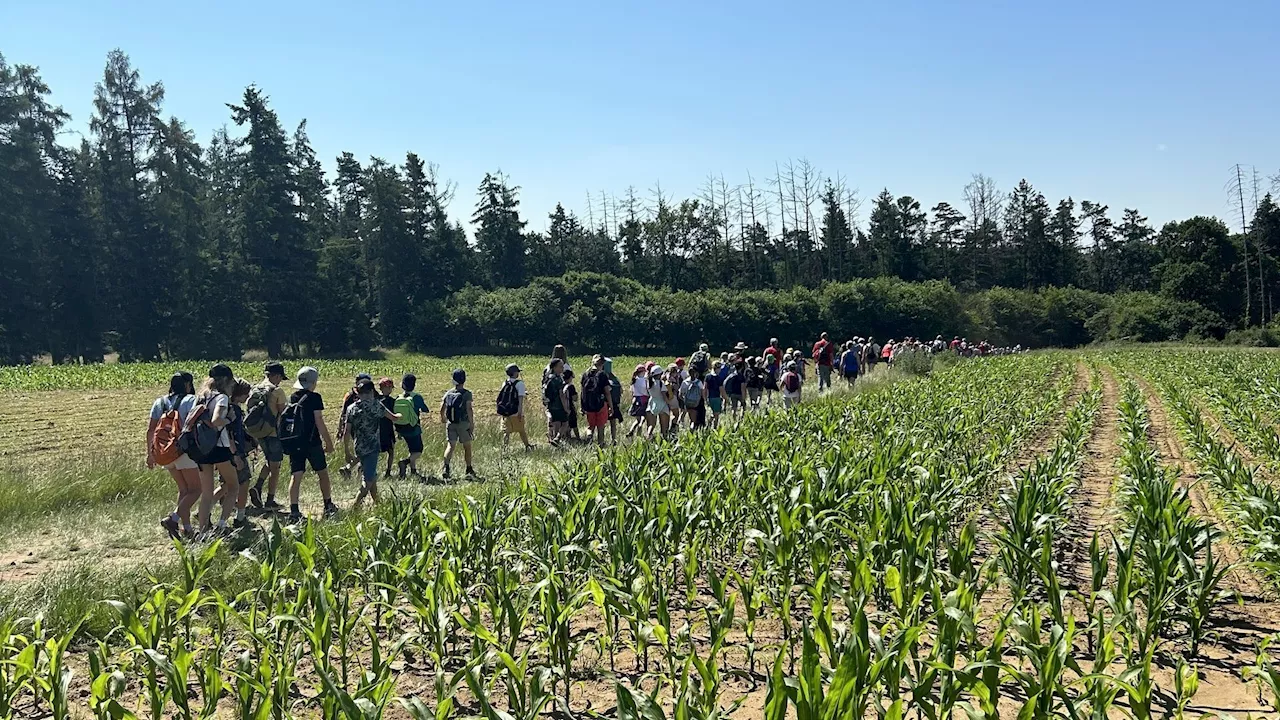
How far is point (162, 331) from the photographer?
A: 53.4 metres

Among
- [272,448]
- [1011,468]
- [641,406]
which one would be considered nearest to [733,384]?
[641,406]

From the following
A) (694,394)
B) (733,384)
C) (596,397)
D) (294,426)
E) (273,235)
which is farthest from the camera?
(273,235)

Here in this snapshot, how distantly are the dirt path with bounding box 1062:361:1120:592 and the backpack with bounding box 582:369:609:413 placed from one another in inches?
253

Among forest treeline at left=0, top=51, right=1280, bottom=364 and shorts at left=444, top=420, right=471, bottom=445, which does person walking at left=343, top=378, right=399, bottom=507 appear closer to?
shorts at left=444, top=420, right=471, bottom=445

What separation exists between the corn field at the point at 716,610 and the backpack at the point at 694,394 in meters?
5.55

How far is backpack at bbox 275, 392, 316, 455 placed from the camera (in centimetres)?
821

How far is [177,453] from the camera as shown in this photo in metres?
7.59

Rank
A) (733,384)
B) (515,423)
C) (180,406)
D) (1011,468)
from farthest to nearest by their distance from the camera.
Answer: (733,384), (515,423), (1011,468), (180,406)

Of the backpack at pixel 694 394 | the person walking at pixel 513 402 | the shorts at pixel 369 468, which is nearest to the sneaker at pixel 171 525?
the shorts at pixel 369 468

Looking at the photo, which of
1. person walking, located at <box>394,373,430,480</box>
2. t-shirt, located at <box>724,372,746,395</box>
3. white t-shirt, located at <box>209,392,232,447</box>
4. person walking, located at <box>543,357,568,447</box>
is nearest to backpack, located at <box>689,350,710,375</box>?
t-shirt, located at <box>724,372,746,395</box>

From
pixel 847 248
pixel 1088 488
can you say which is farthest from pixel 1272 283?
pixel 1088 488

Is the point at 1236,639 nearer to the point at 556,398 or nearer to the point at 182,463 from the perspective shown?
the point at 182,463

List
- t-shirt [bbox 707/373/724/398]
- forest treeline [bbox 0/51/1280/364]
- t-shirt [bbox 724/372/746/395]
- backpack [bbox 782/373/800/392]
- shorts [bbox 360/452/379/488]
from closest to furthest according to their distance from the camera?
1. shorts [bbox 360/452/379/488]
2. t-shirt [bbox 707/373/724/398]
3. t-shirt [bbox 724/372/746/395]
4. backpack [bbox 782/373/800/392]
5. forest treeline [bbox 0/51/1280/364]

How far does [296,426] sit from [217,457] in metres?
0.81
